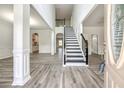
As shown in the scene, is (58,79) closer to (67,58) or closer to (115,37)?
(115,37)

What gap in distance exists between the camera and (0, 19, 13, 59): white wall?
1008cm

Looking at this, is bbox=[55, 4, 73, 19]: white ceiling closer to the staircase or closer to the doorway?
the doorway

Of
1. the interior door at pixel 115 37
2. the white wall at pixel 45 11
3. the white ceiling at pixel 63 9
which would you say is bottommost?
the interior door at pixel 115 37

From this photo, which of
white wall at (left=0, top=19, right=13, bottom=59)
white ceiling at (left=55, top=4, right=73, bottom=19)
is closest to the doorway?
white ceiling at (left=55, top=4, right=73, bottom=19)

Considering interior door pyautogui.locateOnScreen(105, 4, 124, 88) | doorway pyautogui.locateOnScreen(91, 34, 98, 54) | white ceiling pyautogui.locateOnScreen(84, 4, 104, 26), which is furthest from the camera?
doorway pyautogui.locateOnScreen(91, 34, 98, 54)

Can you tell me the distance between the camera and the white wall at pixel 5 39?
10078 mm

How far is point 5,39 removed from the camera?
1076cm

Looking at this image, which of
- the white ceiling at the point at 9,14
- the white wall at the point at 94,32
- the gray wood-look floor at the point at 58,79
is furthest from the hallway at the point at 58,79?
the white wall at the point at 94,32

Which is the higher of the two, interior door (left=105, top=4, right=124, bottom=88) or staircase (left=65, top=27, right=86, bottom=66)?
interior door (left=105, top=4, right=124, bottom=88)

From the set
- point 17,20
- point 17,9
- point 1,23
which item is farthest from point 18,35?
point 1,23

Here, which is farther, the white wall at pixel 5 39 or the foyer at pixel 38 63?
the white wall at pixel 5 39

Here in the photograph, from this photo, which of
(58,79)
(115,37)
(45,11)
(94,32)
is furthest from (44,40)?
(115,37)

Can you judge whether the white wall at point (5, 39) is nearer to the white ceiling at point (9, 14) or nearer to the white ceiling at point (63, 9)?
the white ceiling at point (9, 14)
